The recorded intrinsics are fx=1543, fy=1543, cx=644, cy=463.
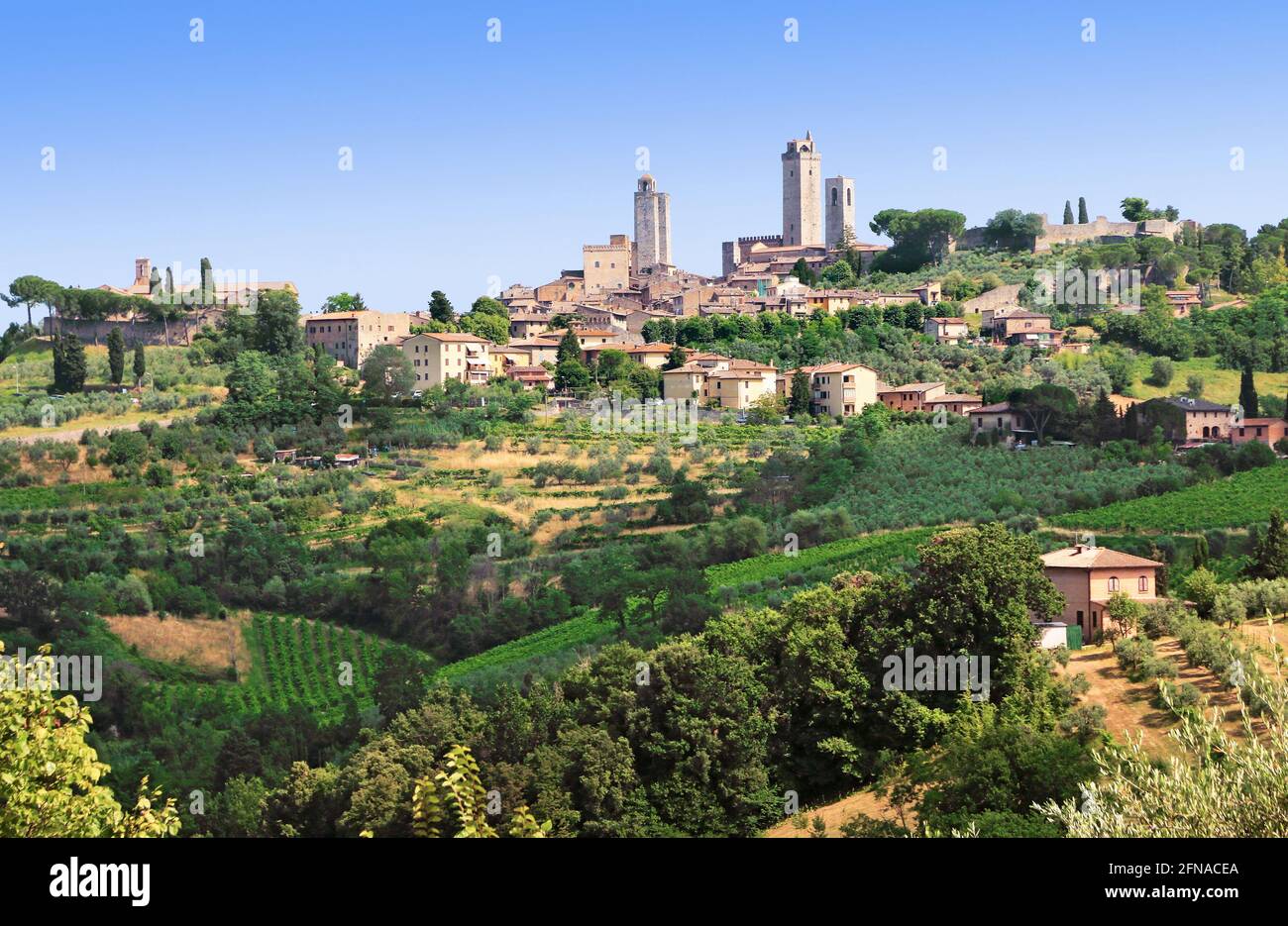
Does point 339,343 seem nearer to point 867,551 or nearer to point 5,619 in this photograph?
point 5,619

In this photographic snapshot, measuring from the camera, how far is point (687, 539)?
127ft

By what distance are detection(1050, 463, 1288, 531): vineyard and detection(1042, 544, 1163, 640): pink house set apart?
865 centimetres

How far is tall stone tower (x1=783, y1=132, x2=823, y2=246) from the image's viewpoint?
87938mm

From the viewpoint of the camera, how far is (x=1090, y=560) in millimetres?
25734

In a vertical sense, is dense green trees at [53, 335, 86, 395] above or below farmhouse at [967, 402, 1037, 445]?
above

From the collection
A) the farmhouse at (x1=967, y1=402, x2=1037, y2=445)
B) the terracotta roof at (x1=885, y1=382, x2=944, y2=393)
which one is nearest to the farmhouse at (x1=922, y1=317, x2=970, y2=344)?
the terracotta roof at (x1=885, y1=382, x2=944, y2=393)

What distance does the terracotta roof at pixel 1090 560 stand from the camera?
999 inches

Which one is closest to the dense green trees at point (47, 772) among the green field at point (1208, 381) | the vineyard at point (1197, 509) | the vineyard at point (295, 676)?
the vineyard at point (295, 676)

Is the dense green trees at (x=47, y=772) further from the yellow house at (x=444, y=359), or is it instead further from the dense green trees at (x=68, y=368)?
the dense green trees at (x=68, y=368)

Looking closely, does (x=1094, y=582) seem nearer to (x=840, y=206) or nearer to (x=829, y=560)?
→ (x=829, y=560)

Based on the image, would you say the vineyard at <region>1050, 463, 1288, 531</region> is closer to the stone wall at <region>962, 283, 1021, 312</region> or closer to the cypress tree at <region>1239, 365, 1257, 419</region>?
the cypress tree at <region>1239, 365, 1257, 419</region>

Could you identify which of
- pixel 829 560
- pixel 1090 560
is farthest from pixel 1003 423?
pixel 1090 560

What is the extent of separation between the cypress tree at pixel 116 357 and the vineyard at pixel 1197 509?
33557 mm
